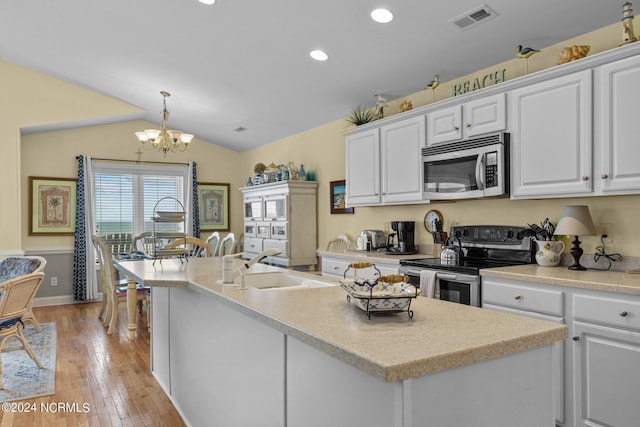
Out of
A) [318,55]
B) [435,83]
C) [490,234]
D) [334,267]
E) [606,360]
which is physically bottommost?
[606,360]

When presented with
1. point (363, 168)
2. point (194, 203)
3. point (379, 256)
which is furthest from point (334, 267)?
point (194, 203)

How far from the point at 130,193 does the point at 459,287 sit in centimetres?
569

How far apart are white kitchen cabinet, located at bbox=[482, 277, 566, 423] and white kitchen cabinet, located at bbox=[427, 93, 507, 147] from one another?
1.13m

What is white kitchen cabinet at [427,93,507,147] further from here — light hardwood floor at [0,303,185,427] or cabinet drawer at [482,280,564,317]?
light hardwood floor at [0,303,185,427]

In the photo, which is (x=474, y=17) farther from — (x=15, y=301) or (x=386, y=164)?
(x=15, y=301)

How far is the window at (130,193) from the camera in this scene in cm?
671

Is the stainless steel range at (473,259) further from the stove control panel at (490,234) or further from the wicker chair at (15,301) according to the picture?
the wicker chair at (15,301)

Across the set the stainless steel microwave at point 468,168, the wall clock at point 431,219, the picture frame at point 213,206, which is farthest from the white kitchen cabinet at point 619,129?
the picture frame at point 213,206

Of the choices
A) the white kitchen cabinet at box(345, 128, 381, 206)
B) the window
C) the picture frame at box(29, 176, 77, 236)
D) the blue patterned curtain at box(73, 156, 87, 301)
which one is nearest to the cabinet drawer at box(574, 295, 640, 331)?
the white kitchen cabinet at box(345, 128, 381, 206)

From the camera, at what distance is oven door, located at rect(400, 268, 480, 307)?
9.41 feet

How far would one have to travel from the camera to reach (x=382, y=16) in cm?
312

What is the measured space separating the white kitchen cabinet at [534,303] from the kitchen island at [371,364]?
3.75 feet

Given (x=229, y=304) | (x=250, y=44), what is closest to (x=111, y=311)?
(x=250, y=44)

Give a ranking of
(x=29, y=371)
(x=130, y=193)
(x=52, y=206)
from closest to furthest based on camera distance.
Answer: (x=29, y=371) < (x=52, y=206) < (x=130, y=193)
